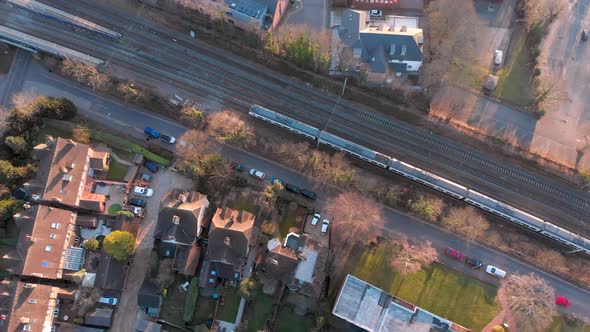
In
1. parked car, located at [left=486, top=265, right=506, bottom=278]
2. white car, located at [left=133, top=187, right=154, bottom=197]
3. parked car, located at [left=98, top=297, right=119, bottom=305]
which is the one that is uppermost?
parked car, located at [left=486, top=265, right=506, bottom=278]

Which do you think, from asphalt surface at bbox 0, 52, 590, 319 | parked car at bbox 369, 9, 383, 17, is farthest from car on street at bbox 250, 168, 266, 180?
parked car at bbox 369, 9, 383, 17

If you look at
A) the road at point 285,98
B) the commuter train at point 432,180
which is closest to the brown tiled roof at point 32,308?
the road at point 285,98

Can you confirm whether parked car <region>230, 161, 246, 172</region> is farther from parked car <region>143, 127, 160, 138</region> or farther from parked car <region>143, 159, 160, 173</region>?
parked car <region>143, 127, 160, 138</region>

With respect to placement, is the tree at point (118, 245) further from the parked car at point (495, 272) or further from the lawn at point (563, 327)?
the lawn at point (563, 327)

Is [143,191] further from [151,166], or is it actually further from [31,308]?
[31,308]

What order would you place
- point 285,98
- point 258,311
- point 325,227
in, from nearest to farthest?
1. point 258,311
2. point 325,227
3. point 285,98

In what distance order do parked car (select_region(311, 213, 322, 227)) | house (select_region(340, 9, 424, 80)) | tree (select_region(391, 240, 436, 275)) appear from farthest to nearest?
house (select_region(340, 9, 424, 80)) → parked car (select_region(311, 213, 322, 227)) → tree (select_region(391, 240, 436, 275))

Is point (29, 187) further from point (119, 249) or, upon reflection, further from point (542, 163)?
point (542, 163)

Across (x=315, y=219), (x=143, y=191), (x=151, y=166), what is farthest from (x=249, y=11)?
(x=315, y=219)
